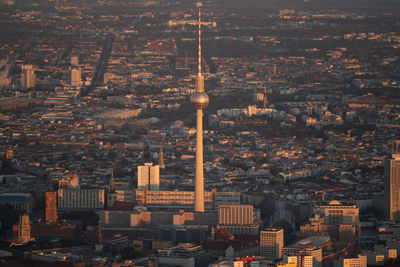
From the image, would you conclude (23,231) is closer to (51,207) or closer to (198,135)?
(51,207)

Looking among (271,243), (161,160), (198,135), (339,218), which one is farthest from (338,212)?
(161,160)

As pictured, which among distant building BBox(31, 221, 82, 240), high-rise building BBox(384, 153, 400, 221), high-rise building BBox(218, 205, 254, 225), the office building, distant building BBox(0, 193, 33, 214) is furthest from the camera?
distant building BBox(0, 193, 33, 214)

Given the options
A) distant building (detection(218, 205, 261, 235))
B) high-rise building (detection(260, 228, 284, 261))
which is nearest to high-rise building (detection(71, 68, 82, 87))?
distant building (detection(218, 205, 261, 235))

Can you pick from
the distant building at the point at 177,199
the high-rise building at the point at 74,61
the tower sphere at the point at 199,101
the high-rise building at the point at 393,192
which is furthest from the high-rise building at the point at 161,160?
the high-rise building at the point at 74,61

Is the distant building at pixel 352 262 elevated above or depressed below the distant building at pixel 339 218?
below

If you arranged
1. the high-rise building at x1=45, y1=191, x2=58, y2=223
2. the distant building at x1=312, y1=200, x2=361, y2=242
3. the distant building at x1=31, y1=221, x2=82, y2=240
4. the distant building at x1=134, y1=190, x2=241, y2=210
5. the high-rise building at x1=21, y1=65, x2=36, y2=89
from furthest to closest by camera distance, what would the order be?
the high-rise building at x1=21, y1=65, x2=36, y2=89 → the distant building at x1=134, y1=190, x2=241, y2=210 → the high-rise building at x1=45, y1=191, x2=58, y2=223 → the distant building at x1=312, y1=200, x2=361, y2=242 → the distant building at x1=31, y1=221, x2=82, y2=240

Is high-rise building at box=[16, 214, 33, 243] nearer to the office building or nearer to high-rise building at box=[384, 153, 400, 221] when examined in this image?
the office building

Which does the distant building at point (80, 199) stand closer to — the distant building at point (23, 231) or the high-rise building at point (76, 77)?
the distant building at point (23, 231)
